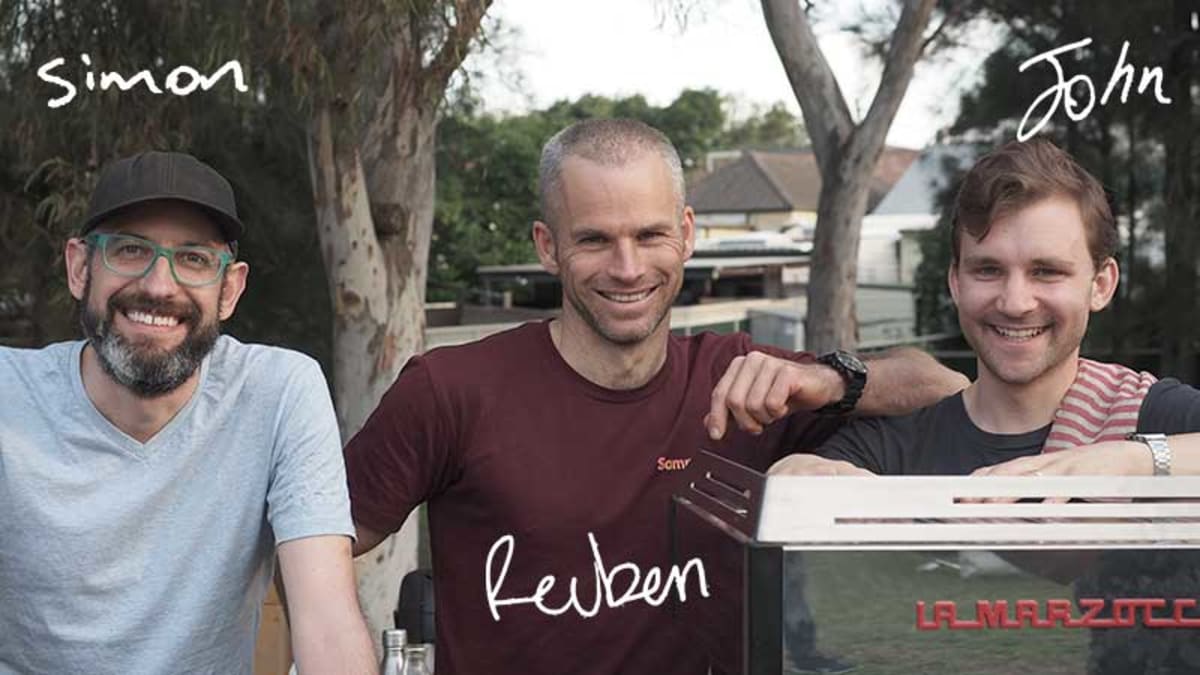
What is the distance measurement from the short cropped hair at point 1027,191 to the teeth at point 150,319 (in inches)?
43.7

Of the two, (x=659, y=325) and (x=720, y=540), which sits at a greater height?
(x=659, y=325)

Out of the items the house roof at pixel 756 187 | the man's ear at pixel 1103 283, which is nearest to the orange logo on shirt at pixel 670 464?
the man's ear at pixel 1103 283

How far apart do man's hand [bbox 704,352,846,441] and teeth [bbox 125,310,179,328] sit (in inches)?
30.8

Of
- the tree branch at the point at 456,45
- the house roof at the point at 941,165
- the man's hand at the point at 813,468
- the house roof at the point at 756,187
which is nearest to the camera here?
the man's hand at the point at 813,468

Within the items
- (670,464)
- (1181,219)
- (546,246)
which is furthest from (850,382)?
(1181,219)

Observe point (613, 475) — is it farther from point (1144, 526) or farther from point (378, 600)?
point (378, 600)

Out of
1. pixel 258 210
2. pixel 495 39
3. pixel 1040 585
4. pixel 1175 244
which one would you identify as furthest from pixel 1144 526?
pixel 1175 244

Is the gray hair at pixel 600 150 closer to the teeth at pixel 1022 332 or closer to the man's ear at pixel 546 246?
the man's ear at pixel 546 246

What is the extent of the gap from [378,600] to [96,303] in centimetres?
530

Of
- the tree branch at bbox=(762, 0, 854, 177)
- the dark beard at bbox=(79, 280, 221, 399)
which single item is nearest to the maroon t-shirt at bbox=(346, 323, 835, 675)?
the dark beard at bbox=(79, 280, 221, 399)

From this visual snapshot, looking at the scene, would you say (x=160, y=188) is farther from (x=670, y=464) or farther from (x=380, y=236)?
(x=380, y=236)

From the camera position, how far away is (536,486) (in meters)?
2.50

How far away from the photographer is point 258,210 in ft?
32.3

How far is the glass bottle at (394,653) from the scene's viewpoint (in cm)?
233
